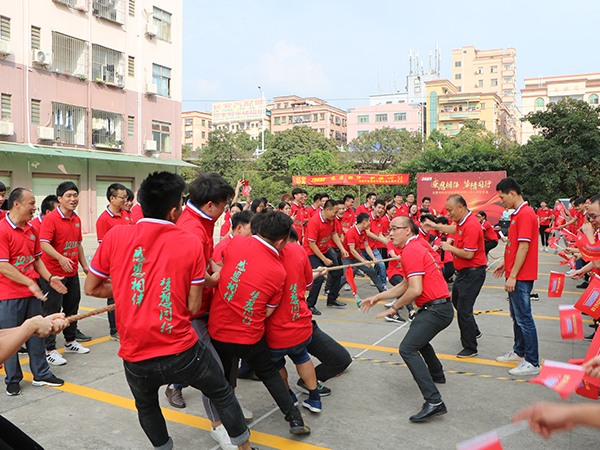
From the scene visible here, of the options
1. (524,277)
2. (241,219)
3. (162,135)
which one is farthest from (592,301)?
(162,135)

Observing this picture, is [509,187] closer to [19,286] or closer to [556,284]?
[556,284]

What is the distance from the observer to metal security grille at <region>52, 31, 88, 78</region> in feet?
64.4

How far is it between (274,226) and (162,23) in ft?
81.3

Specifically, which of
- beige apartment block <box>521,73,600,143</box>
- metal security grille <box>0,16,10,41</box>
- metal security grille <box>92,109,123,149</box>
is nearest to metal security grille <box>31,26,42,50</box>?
metal security grille <box>0,16,10,41</box>

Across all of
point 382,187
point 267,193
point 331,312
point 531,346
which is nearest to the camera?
point 531,346

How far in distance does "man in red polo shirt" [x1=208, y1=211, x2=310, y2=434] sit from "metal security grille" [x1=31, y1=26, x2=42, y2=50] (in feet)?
64.8

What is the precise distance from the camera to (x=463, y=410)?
3.82m

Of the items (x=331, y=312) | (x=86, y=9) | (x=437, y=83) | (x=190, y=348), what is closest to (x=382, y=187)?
(x=86, y=9)

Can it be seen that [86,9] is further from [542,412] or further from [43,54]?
[542,412]

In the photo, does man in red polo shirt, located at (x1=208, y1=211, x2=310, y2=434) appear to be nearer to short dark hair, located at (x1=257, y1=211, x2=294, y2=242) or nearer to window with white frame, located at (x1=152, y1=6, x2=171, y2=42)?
short dark hair, located at (x1=257, y1=211, x2=294, y2=242)

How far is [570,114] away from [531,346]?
21.5 metres

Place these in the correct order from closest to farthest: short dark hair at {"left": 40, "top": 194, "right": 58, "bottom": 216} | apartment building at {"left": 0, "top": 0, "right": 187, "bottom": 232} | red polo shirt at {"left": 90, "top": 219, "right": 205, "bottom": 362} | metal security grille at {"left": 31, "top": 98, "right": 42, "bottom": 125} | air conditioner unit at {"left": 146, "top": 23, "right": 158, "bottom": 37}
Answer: red polo shirt at {"left": 90, "top": 219, "right": 205, "bottom": 362} < short dark hair at {"left": 40, "top": 194, "right": 58, "bottom": 216} < apartment building at {"left": 0, "top": 0, "right": 187, "bottom": 232} < metal security grille at {"left": 31, "top": 98, "right": 42, "bottom": 125} < air conditioner unit at {"left": 146, "top": 23, "right": 158, "bottom": 37}

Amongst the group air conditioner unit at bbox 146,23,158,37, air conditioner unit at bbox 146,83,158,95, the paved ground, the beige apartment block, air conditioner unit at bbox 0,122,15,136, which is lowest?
the paved ground

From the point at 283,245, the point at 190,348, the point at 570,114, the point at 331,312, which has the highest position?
the point at 570,114
